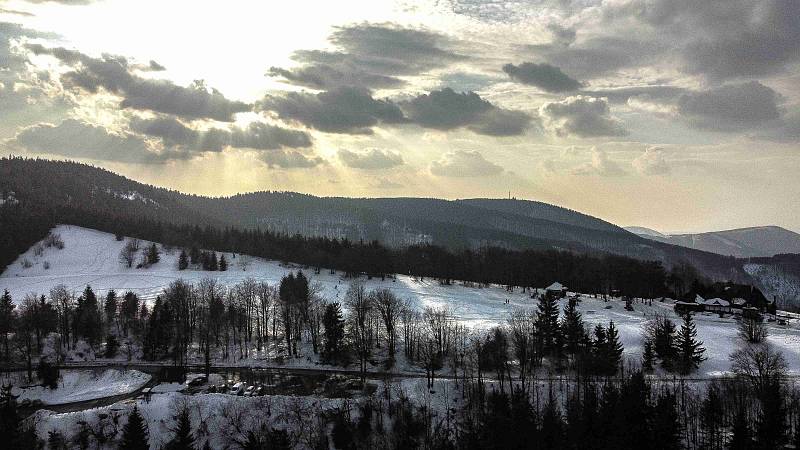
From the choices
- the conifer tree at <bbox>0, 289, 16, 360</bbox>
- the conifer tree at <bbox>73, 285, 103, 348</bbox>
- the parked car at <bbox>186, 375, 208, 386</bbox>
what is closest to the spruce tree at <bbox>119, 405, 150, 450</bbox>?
the parked car at <bbox>186, 375, 208, 386</bbox>

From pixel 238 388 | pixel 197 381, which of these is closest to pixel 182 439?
pixel 238 388

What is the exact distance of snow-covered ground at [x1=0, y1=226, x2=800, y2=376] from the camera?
100713 mm

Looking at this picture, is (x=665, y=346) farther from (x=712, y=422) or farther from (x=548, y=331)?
(x=712, y=422)

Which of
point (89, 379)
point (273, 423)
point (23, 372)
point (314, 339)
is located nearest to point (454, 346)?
point (314, 339)

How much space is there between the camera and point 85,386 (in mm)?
87250

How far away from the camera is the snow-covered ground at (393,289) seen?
3965 inches

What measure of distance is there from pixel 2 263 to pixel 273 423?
143 metres

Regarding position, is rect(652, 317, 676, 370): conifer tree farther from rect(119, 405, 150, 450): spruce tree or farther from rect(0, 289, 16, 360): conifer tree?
rect(0, 289, 16, 360): conifer tree

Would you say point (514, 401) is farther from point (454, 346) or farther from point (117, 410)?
point (117, 410)

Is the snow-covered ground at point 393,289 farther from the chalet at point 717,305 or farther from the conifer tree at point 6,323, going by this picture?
the conifer tree at point 6,323

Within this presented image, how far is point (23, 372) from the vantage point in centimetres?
9269

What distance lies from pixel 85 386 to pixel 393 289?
7490cm

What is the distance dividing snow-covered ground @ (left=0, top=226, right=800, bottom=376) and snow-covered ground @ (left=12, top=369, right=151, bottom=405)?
45530mm

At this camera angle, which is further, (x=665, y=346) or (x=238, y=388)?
(x=665, y=346)
